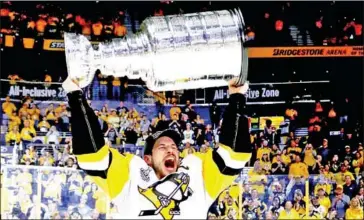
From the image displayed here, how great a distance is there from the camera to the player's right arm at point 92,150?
2223 millimetres

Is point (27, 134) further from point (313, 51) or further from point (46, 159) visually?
point (313, 51)

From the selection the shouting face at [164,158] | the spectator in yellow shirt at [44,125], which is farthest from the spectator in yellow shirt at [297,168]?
the spectator in yellow shirt at [44,125]

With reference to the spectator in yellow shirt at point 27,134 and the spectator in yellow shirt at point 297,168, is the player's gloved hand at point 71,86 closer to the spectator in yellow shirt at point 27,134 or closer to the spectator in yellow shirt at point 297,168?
the spectator in yellow shirt at point 27,134

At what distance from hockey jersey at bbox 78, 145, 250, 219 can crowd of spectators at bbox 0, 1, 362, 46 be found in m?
0.84

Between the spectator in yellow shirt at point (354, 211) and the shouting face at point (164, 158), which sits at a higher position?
the shouting face at point (164, 158)

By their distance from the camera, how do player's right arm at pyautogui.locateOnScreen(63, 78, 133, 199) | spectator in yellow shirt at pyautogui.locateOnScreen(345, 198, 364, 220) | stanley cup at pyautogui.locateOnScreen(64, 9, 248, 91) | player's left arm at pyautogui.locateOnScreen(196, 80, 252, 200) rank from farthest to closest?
spectator in yellow shirt at pyautogui.locateOnScreen(345, 198, 364, 220) < player's left arm at pyautogui.locateOnScreen(196, 80, 252, 200) < player's right arm at pyautogui.locateOnScreen(63, 78, 133, 199) < stanley cup at pyautogui.locateOnScreen(64, 9, 248, 91)

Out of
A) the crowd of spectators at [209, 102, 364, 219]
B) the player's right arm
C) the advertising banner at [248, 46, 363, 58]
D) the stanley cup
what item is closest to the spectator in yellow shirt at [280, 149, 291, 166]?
the crowd of spectators at [209, 102, 364, 219]

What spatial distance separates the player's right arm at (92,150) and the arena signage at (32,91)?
709mm

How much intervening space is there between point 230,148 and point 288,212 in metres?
0.94

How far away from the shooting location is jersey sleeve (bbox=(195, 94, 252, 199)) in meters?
2.36

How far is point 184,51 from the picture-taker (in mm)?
2127

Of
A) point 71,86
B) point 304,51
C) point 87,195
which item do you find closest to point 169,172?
point 71,86

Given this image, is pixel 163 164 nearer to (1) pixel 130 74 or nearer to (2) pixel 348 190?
(1) pixel 130 74

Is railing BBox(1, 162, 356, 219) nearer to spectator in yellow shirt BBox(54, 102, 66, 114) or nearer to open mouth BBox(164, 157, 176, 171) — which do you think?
spectator in yellow shirt BBox(54, 102, 66, 114)
